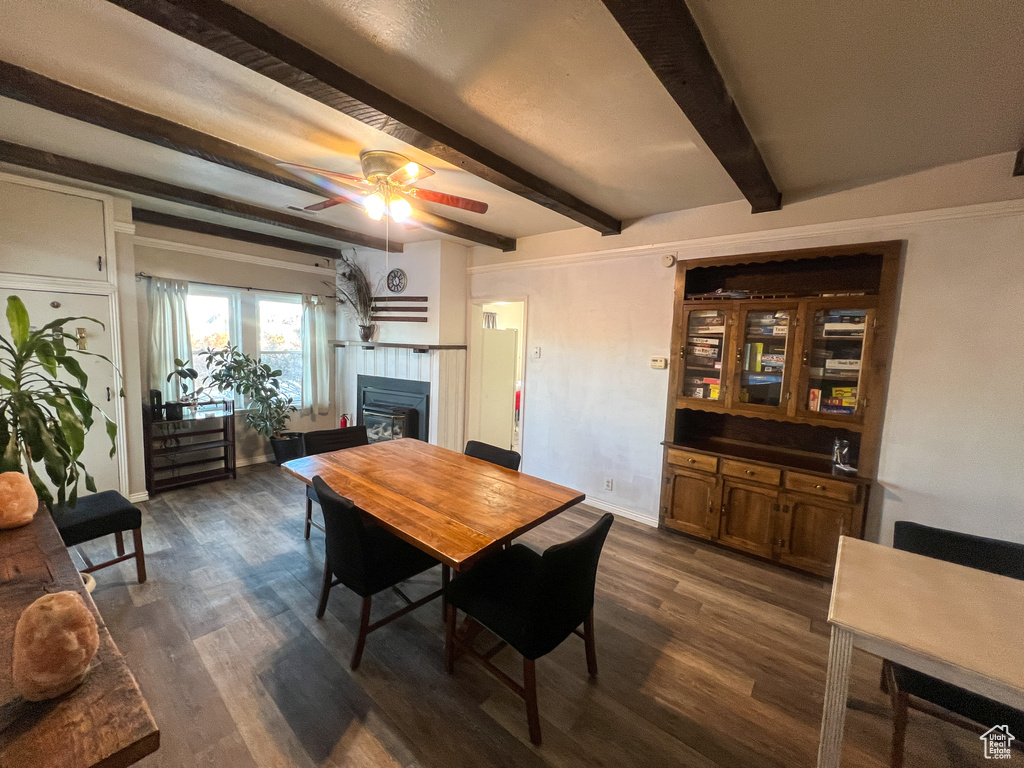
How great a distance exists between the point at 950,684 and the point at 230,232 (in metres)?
5.78

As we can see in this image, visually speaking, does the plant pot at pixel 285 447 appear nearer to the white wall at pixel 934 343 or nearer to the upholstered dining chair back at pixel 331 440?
the upholstered dining chair back at pixel 331 440

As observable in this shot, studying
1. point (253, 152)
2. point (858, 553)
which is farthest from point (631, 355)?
point (253, 152)

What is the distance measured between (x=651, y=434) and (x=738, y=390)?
76 cm

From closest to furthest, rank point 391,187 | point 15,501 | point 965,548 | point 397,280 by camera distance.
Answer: point 15,501, point 965,548, point 391,187, point 397,280

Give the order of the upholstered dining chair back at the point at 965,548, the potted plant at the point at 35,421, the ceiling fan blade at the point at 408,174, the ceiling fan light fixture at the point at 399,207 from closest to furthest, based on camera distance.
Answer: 1. the upholstered dining chair back at the point at 965,548
2. the potted plant at the point at 35,421
3. the ceiling fan blade at the point at 408,174
4. the ceiling fan light fixture at the point at 399,207

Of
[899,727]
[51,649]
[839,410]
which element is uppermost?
[839,410]

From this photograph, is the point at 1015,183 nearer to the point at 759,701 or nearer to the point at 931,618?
the point at 931,618

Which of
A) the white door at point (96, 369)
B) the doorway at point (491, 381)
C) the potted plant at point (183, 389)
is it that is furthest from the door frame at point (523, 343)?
the white door at point (96, 369)

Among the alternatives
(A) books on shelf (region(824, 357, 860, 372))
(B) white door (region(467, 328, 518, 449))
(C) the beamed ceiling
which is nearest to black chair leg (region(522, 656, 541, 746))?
(C) the beamed ceiling

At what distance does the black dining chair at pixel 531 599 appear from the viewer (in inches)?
57.6

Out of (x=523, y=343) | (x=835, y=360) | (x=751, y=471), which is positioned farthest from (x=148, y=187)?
(x=835, y=360)

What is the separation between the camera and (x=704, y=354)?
124 inches

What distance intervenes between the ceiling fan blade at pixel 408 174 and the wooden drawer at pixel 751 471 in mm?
2780

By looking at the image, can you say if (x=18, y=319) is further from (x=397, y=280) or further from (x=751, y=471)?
(x=751, y=471)
